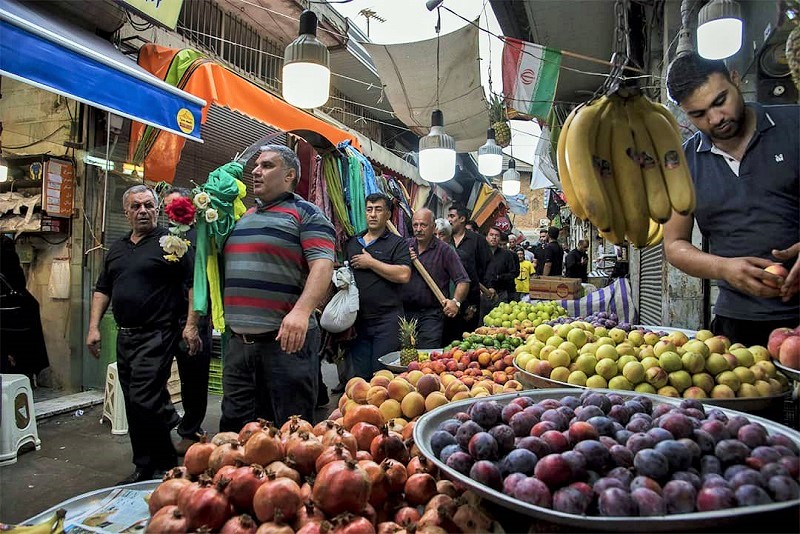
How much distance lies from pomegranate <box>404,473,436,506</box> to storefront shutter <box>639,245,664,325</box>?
472 cm

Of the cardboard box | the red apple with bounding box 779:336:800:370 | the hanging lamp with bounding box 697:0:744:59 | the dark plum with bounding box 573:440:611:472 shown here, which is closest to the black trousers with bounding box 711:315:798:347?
the red apple with bounding box 779:336:800:370

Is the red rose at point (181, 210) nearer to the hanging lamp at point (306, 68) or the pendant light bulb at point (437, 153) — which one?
the hanging lamp at point (306, 68)

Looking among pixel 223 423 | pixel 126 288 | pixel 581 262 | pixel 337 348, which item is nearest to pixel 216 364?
pixel 337 348

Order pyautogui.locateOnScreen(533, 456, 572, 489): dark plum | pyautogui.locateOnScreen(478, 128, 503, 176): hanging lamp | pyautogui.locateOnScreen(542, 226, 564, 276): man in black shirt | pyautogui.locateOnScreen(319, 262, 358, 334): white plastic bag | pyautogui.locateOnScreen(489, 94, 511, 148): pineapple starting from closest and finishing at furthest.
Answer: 1. pyautogui.locateOnScreen(533, 456, 572, 489): dark plum
2. pyautogui.locateOnScreen(319, 262, 358, 334): white plastic bag
3. pyautogui.locateOnScreen(478, 128, 503, 176): hanging lamp
4. pyautogui.locateOnScreen(489, 94, 511, 148): pineapple
5. pyautogui.locateOnScreen(542, 226, 564, 276): man in black shirt

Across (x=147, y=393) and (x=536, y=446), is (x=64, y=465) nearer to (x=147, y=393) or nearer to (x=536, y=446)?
(x=147, y=393)

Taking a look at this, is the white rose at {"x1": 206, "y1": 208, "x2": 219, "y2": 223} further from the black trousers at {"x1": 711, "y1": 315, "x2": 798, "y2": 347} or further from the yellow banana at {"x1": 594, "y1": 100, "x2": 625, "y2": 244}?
the black trousers at {"x1": 711, "y1": 315, "x2": 798, "y2": 347}

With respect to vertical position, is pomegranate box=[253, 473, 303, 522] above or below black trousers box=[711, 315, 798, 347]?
below

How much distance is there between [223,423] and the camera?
3.06 meters

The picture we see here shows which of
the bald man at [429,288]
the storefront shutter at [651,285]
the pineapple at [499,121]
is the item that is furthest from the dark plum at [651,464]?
the pineapple at [499,121]

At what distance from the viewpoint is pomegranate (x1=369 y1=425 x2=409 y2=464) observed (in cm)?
147

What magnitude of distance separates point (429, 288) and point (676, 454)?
3774 mm

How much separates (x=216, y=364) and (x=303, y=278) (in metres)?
3.28

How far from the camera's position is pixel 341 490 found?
116cm

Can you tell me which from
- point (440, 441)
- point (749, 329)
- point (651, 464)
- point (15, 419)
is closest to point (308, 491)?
point (440, 441)
